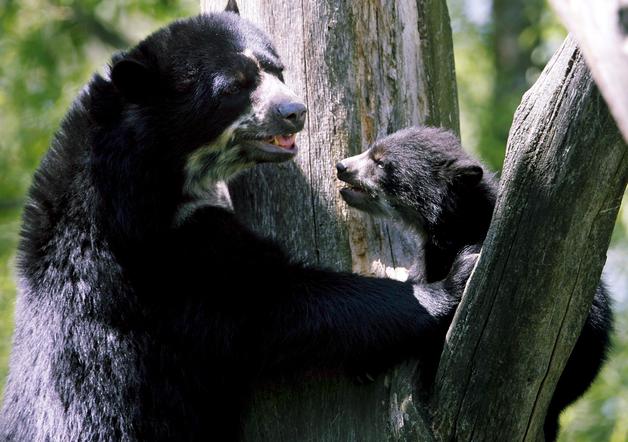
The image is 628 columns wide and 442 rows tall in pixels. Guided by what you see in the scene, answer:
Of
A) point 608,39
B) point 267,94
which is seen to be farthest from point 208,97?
point 608,39

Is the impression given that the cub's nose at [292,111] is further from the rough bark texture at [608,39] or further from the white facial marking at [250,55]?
the rough bark texture at [608,39]

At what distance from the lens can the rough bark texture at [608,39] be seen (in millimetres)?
2266

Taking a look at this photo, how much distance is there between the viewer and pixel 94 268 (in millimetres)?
5242

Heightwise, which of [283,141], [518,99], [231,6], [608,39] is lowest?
[608,39]

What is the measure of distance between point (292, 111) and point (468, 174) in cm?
120

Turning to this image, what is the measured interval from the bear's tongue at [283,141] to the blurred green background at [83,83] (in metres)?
7.57

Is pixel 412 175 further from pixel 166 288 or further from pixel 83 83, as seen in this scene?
pixel 83 83

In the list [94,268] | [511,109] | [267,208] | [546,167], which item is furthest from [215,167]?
[511,109]

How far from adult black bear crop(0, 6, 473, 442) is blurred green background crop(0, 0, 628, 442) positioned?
23.5 feet

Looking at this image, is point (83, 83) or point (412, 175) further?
point (83, 83)

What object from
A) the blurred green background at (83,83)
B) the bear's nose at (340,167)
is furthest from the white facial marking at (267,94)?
the blurred green background at (83,83)

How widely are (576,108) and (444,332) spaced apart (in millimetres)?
1626

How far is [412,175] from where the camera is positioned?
6281mm

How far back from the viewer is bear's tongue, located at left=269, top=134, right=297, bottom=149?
556 cm
